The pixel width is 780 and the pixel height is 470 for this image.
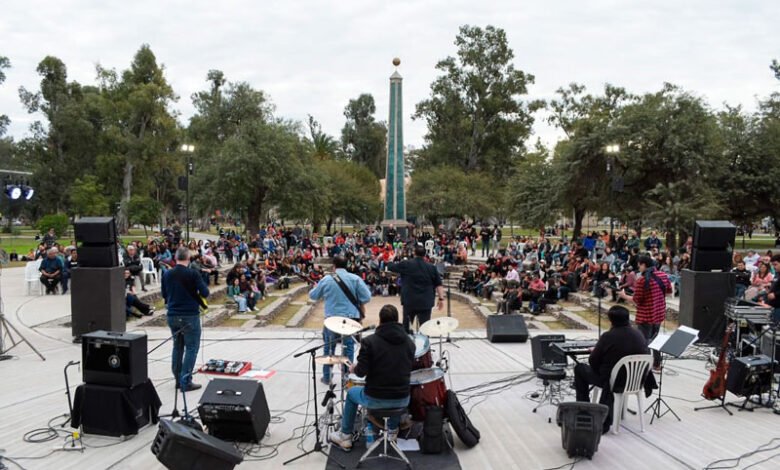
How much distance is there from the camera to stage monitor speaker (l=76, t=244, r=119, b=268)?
9.92 m

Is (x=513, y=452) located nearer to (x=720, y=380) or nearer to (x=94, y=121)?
(x=720, y=380)

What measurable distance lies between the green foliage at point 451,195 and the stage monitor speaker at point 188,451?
35483 mm

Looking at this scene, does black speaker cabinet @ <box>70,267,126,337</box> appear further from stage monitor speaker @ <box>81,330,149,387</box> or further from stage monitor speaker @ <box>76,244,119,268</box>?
stage monitor speaker @ <box>81,330,149,387</box>

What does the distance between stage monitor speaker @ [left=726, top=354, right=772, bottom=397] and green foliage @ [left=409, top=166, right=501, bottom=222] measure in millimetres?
32804

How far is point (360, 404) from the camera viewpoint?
16.8 feet

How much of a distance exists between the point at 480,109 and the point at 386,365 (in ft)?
136

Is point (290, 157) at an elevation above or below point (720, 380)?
above

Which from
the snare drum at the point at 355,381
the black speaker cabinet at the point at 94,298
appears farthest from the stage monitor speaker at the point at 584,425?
the black speaker cabinet at the point at 94,298

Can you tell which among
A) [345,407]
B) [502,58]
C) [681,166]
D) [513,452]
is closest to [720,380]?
[513,452]

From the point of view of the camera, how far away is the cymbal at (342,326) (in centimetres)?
529

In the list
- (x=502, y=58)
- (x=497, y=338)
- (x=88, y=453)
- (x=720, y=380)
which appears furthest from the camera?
(x=502, y=58)

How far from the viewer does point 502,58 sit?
43812 mm

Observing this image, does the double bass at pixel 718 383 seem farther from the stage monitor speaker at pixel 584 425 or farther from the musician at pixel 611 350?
the stage monitor speaker at pixel 584 425

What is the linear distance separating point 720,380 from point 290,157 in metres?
32.2
